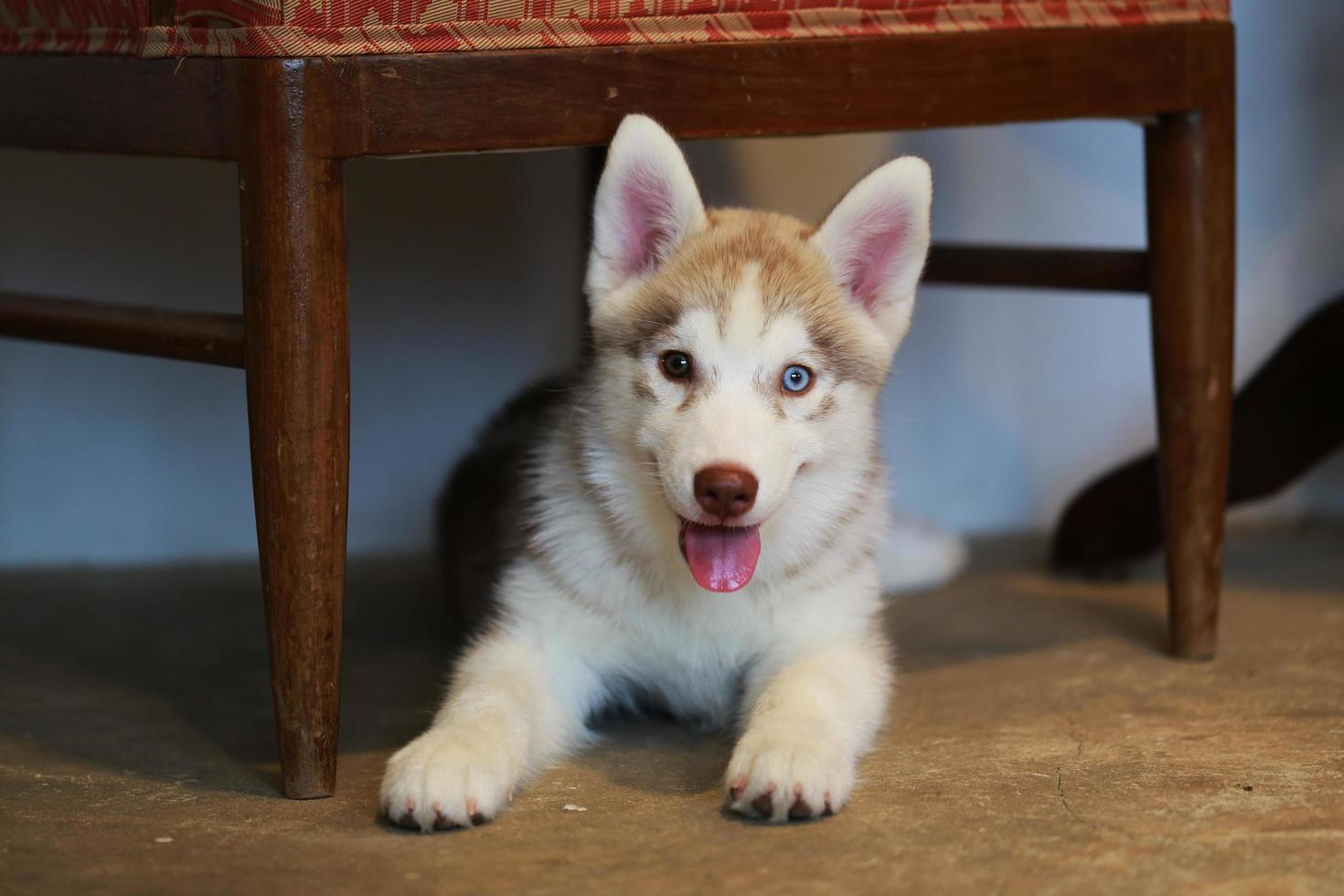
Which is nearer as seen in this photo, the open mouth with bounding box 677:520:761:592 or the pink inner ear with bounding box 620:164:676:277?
the open mouth with bounding box 677:520:761:592

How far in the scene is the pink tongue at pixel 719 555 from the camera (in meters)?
1.67

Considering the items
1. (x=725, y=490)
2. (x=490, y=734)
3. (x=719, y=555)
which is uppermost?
(x=725, y=490)

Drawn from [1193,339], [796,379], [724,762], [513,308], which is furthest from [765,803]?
[513,308]

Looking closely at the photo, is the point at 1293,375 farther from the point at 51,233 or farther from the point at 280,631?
the point at 51,233

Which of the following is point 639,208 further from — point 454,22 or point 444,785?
point 444,785

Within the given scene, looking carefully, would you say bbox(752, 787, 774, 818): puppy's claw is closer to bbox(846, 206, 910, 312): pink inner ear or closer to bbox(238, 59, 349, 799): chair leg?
bbox(238, 59, 349, 799): chair leg

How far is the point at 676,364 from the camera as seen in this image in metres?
1.73

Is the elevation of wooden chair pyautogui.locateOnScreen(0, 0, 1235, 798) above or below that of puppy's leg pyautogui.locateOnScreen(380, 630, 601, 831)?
above

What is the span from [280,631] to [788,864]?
0.58 m

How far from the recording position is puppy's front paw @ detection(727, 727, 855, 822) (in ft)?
4.92

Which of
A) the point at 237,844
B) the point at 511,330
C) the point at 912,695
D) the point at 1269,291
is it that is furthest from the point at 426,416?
the point at 1269,291

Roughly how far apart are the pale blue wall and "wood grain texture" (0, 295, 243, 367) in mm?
1055

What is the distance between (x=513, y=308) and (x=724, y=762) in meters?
1.44

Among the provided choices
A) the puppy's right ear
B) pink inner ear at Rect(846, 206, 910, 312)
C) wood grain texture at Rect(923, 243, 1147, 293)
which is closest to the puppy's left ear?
pink inner ear at Rect(846, 206, 910, 312)
